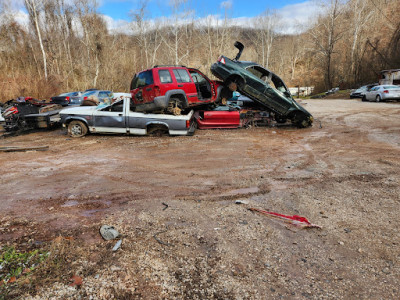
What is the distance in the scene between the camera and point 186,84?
30.2 ft

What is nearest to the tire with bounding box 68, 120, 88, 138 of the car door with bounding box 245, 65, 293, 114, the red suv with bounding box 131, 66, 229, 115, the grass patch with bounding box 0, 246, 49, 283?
the red suv with bounding box 131, 66, 229, 115

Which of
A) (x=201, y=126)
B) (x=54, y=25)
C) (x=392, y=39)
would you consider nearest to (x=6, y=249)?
(x=201, y=126)

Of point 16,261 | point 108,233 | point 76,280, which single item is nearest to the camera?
point 76,280

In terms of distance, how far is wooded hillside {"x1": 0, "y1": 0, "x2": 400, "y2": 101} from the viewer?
2681cm

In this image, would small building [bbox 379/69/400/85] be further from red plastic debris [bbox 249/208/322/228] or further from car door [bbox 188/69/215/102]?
red plastic debris [bbox 249/208/322/228]

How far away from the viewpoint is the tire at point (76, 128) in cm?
914

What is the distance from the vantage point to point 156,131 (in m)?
9.18

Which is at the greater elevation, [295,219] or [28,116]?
[28,116]

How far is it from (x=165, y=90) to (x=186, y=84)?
903mm

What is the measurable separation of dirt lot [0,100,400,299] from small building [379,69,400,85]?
94.9 ft

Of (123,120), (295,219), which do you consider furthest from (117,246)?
(123,120)

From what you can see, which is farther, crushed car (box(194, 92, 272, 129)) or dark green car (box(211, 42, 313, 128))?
crushed car (box(194, 92, 272, 129))

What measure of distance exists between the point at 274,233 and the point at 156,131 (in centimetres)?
666

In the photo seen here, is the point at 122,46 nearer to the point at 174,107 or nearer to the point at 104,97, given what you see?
the point at 104,97
